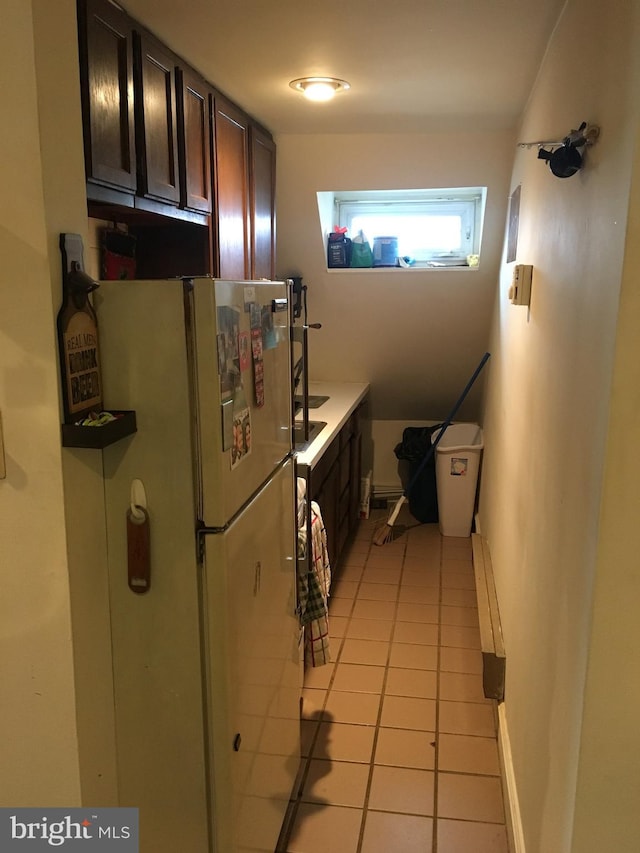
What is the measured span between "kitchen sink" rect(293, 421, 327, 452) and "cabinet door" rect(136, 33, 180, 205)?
1.02 metres

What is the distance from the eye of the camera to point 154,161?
1.96 metres

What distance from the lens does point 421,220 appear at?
3873 millimetres

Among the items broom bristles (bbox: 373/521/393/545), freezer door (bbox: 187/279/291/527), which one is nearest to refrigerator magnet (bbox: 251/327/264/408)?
freezer door (bbox: 187/279/291/527)

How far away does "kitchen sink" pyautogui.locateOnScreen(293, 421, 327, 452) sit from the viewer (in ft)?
8.94

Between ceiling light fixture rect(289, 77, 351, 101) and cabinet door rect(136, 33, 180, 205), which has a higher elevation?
ceiling light fixture rect(289, 77, 351, 101)

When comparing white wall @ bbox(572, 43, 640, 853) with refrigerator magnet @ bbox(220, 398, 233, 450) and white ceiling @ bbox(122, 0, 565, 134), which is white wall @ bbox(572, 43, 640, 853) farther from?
white ceiling @ bbox(122, 0, 565, 134)

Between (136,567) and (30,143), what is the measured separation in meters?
0.76

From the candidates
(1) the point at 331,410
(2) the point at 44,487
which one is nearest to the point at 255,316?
(2) the point at 44,487

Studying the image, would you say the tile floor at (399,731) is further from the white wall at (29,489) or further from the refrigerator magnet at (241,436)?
the refrigerator magnet at (241,436)

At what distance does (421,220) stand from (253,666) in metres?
2.92

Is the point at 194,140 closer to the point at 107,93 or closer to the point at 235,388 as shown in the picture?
the point at 107,93

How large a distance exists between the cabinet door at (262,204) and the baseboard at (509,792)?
196cm

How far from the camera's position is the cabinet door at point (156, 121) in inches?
74.2

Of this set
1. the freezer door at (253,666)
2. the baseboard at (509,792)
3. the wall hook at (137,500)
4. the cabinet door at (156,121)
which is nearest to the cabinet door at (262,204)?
the cabinet door at (156,121)
